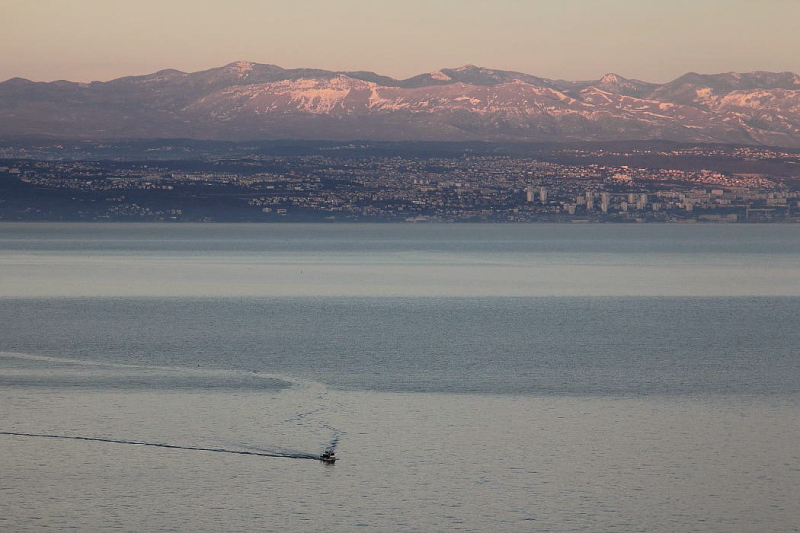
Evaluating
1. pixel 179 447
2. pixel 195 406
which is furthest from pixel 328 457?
pixel 195 406

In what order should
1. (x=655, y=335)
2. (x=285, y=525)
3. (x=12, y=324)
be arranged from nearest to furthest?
(x=285, y=525) → (x=655, y=335) → (x=12, y=324)

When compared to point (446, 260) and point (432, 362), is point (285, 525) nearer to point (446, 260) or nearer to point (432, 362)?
point (432, 362)

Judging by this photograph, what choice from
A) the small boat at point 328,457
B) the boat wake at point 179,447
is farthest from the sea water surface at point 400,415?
the small boat at point 328,457

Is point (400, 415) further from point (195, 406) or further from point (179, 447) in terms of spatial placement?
point (179, 447)

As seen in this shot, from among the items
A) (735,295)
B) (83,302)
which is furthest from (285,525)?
(735,295)

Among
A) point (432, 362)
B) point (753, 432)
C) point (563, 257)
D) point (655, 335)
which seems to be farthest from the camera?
point (563, 257)

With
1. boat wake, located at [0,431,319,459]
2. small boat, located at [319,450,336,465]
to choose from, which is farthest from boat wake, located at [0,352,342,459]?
small boat, located at [319,450,336,465]

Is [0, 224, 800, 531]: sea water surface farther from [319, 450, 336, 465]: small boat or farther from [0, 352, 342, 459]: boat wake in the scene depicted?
[319, 450, 336, 465]: small boat

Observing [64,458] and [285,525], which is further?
[64,458]
